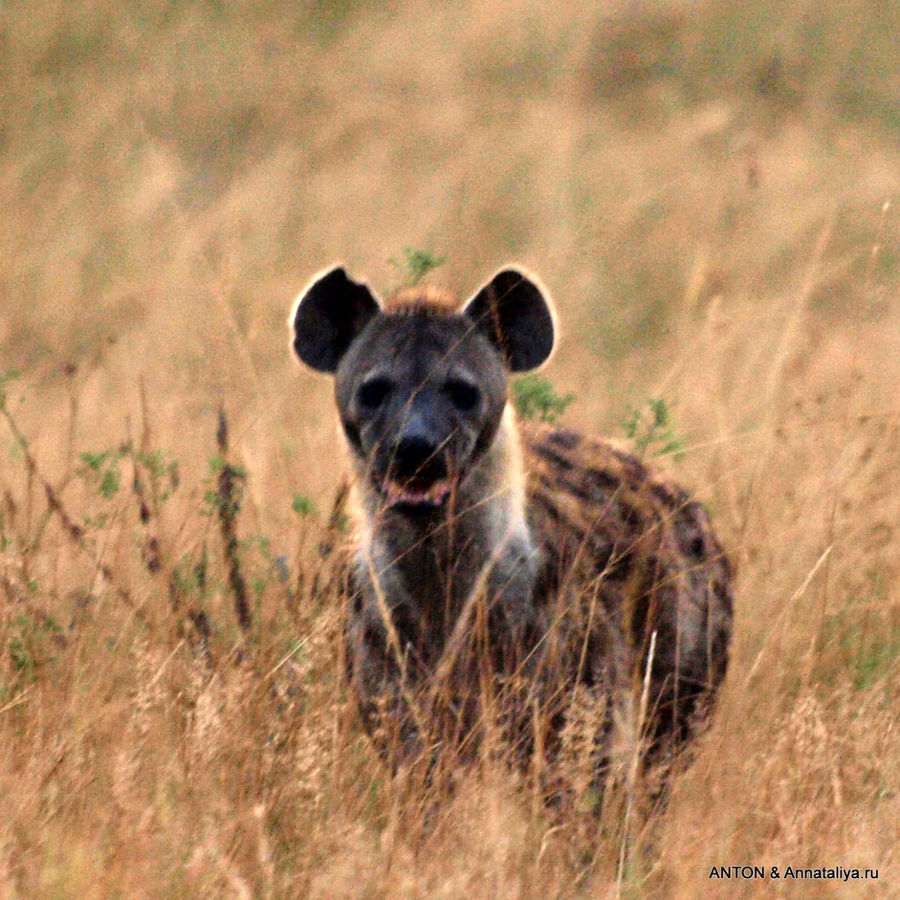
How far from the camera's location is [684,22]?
42.1 ft

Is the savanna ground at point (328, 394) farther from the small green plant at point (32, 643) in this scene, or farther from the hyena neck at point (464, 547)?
the hyena neck at point (464, 547)

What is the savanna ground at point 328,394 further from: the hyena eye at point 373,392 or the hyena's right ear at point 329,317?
the hyena eye at point 373,392

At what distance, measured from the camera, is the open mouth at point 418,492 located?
4535mm

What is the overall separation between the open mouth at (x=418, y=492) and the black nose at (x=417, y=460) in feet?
0.04

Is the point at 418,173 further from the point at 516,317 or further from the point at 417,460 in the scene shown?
the point at 417,460

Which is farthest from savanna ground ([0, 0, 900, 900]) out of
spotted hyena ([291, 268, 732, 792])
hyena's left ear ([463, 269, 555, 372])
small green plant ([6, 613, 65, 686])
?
hyena's left ear ([463, 269, 555, 372])

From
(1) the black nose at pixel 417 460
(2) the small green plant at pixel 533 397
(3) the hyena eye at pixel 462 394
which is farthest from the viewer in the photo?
(2) the small green plant at pixel 533 397

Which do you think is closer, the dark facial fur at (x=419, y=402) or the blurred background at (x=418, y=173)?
the dark facial fur at (x=419, y=402)

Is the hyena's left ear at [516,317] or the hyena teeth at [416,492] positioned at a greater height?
the hyena's left ear at [516,317]

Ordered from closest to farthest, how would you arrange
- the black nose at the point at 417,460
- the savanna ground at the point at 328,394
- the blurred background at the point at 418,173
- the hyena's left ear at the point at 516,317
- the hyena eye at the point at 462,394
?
the savanna ground at the point at 328,394 → the black nose at the point at 417,460 → the hyena eye at the point at 462,394 → the hyena's left ear at the point at 516,317 → the blurred background at the point at 418,173

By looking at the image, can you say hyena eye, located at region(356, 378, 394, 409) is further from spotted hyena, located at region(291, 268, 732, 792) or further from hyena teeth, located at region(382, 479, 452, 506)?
hyena teeth, located at region(382, 479, 452, 506)

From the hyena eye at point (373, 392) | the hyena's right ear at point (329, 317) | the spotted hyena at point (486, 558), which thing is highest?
the hyena's right ear at point (329, 317)

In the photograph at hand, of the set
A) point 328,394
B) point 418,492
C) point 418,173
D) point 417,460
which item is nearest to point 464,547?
point 418,492

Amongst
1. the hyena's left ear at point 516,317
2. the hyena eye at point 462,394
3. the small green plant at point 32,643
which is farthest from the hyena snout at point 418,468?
the small green plant at point 32,643
